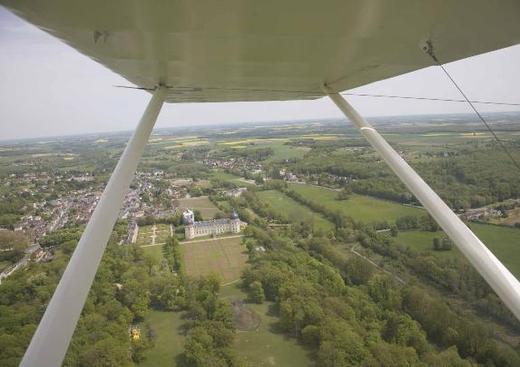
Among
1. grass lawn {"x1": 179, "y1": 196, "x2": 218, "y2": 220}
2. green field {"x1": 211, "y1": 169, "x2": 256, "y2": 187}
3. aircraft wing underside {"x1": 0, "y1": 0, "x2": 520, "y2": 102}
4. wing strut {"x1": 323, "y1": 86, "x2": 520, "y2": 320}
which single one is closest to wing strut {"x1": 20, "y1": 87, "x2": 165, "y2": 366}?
aircraft wing underside {"x1": 0, "y1": 0, "x2": 520, "y2": 102}

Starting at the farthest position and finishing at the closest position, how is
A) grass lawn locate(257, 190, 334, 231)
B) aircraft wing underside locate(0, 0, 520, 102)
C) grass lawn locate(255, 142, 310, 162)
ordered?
grass lawn locate(255, 142, 310, 162)
grass lawn locate(257, 190, 334, 231)
aircraft wing underside locate(0, 0, 520, 102)

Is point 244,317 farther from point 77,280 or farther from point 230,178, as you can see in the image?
point 230,178

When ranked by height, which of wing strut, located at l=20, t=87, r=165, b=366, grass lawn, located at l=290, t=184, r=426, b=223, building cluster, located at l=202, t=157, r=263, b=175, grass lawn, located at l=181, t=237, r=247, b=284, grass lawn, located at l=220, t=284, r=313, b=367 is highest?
wing strut, located at l=20, t=87, r=165, b=366

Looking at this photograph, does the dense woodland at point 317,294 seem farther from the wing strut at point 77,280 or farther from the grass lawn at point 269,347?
the wing strut at point 77,280

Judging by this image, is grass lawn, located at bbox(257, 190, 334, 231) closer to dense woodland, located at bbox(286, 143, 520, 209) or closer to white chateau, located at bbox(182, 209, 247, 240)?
white chateau, located at bbox(182, 209, 247, 240)

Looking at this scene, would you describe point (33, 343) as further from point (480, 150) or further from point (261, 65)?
point (480, 150)

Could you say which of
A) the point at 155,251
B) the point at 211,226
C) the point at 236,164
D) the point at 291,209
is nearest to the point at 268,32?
the point at 155,251

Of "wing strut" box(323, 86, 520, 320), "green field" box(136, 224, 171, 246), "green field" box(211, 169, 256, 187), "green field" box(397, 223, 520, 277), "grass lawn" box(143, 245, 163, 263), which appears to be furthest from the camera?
"green field" box(211, 169, 256, 187)
